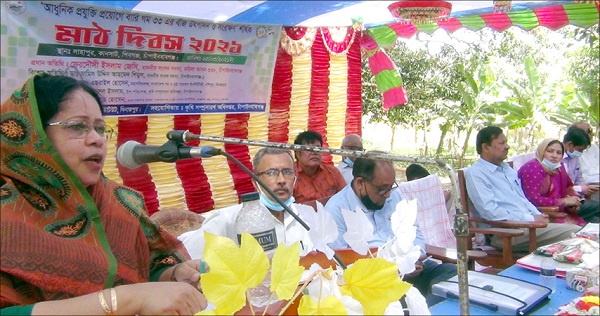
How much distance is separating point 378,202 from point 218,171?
6.52 ft

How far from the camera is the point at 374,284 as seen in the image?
2.88ft

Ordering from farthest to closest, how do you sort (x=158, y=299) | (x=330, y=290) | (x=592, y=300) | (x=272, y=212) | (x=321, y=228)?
(x=272, y=212), (x=592, y=300), (x=158, y=299), (x=321, y=228), (x=330, y=290)

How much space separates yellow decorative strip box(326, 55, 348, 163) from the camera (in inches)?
219

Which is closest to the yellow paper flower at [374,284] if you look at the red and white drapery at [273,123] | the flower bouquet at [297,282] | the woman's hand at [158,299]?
the flower bouquet at [297,282]

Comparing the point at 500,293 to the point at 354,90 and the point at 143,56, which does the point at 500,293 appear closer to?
the point at 143,56

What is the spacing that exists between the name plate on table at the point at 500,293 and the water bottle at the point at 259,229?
780 millimetres

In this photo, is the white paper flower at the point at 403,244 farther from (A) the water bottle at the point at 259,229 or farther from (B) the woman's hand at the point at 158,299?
(B) the woman's hand at the point at 158,299

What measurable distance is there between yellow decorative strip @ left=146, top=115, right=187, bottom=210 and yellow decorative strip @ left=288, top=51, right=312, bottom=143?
1.42 meters

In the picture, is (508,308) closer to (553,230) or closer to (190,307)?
(190,307)

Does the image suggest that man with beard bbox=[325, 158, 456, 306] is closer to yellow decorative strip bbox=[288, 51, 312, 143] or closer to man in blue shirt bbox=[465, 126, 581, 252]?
man in blue shirt bbox=[465, 126, 581, 252]

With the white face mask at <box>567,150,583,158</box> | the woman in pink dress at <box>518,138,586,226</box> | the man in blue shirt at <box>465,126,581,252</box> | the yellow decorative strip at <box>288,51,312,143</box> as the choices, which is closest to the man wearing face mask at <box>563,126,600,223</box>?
the white face mask at <box>567,150,583,158</box>

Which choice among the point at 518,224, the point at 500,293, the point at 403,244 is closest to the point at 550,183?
the point at 518,224

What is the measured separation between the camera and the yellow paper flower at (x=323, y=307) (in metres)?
0.85

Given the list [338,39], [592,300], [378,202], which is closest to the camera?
[592,300]
